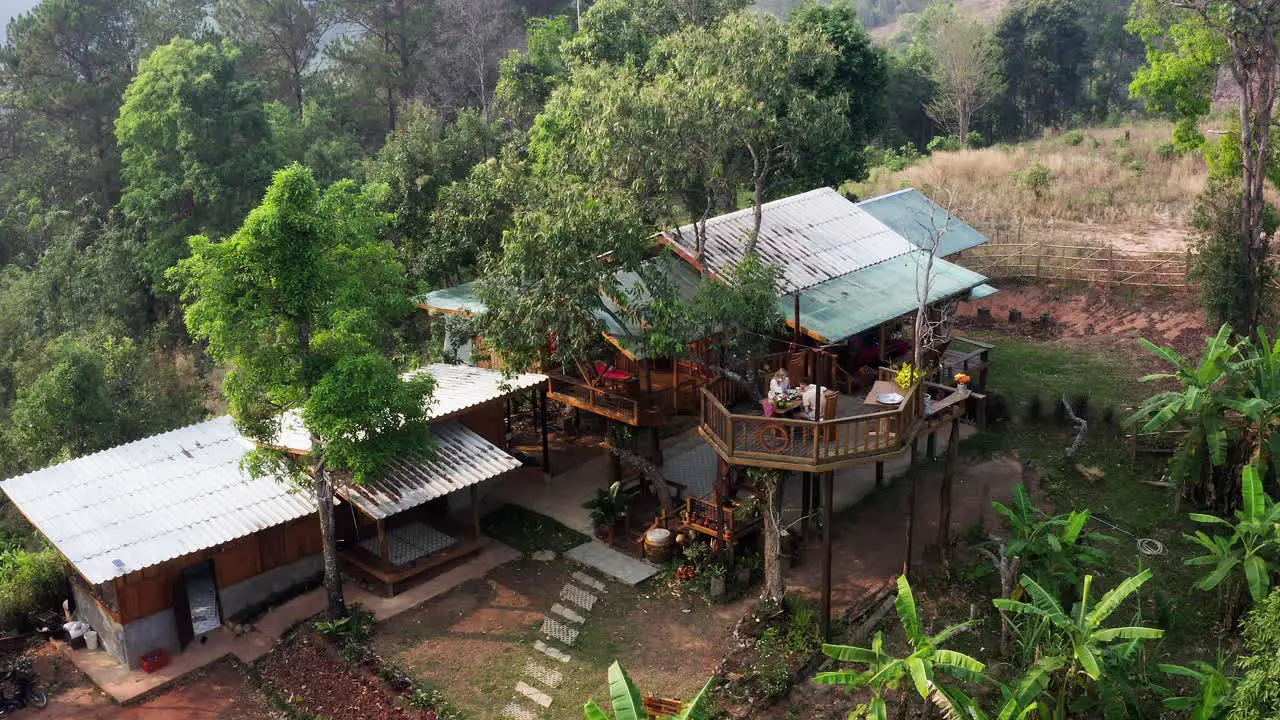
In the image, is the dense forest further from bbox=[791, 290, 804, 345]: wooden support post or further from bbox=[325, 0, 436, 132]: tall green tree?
bbox=[791, 290, 804, 345]: wooden support post

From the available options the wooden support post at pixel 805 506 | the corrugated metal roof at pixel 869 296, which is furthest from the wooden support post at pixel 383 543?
the corrugated metal roof at pixel 869 296

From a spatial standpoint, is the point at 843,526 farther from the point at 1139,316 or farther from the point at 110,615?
the point at 1139,316

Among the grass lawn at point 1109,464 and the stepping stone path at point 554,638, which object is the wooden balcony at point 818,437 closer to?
the stepping stone path at point 554,638

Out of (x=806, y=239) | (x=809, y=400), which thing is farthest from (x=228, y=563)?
(x=806, y=239)

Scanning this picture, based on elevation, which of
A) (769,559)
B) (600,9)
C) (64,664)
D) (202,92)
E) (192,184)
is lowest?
(64,664)

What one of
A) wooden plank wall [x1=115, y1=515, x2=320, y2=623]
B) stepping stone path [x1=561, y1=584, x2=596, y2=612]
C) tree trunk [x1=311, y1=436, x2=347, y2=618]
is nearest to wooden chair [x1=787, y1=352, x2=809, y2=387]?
stepping stone path [x1=561, y1=584, x2=596, y2=612]

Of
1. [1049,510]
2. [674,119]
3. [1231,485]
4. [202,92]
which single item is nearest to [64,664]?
[674,119]
